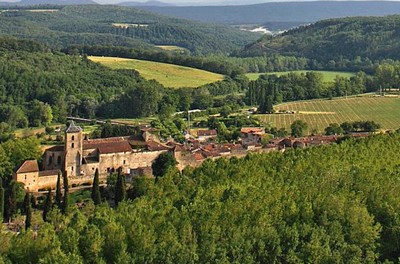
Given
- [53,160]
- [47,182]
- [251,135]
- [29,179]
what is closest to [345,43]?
[251,135]

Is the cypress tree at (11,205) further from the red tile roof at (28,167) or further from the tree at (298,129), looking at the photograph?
the tree at (298,129)

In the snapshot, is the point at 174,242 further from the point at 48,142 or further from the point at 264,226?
the point at 48,142

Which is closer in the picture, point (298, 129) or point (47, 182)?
point (47, 182)

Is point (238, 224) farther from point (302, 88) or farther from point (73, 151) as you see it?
point (302, 88)

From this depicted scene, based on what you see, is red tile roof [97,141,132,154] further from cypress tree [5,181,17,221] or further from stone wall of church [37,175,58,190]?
cypress tree [5,181,17,221]

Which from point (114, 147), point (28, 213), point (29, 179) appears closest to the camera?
point (28, 213)

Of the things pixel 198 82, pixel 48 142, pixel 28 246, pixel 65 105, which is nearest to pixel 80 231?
pixel 28 246
